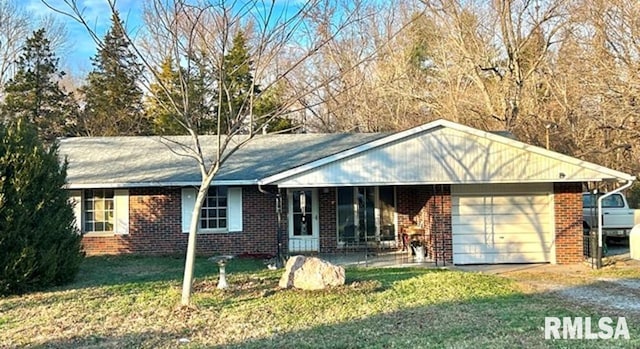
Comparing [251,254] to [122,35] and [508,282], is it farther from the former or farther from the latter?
[122,35]

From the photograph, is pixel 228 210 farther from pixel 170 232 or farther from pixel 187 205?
pixel 170 232

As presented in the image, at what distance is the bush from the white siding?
15.9 feet

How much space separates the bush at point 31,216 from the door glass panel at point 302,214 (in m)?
6.87

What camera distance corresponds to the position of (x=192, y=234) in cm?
834

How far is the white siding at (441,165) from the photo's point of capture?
1266 centimetres

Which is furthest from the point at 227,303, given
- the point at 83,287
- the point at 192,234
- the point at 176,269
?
the point at 176,269

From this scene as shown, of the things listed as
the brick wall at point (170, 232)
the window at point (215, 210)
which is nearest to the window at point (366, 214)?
the brick wall at point (170, 232)

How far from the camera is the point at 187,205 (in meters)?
15.5

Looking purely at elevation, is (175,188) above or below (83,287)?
above

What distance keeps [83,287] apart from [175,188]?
17.5 feet

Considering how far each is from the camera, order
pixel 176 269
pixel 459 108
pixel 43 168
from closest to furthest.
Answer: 1. pixel 43 168
2. pixel 176 269
3. pixel 459 108

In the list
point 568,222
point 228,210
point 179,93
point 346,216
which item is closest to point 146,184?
point 228,210

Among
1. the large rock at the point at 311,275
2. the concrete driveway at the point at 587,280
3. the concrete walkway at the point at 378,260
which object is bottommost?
the concrete driveway at the point at 587,280

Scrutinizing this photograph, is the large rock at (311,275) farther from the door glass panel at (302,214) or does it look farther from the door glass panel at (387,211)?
the door glass panel at (387,211)
